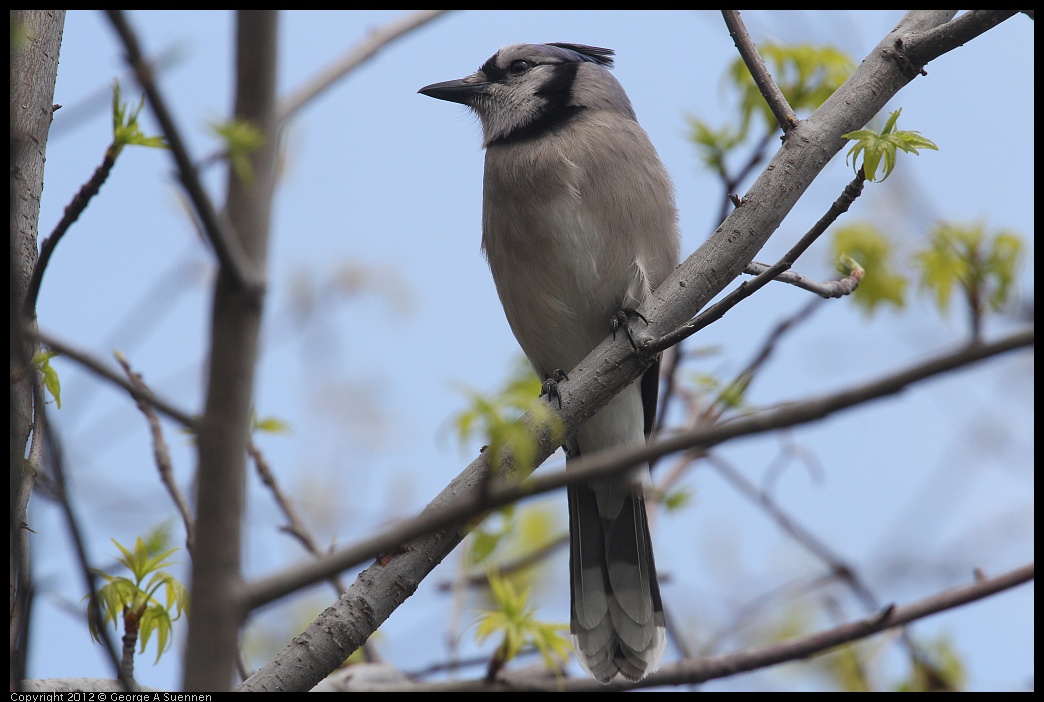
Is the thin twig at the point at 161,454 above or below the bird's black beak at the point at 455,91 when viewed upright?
below

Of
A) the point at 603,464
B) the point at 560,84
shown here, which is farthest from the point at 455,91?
the point at 603,464

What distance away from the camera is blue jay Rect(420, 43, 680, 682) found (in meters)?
3.39

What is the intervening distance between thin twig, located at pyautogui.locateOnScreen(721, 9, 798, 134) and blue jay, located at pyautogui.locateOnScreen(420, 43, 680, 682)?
0.91m

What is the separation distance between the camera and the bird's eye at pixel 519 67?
443 cm

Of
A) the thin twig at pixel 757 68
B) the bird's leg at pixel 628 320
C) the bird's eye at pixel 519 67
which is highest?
the bird's eye at pixel 519 67

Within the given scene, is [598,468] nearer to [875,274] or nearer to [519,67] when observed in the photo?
[875,274]

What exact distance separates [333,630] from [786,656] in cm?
140

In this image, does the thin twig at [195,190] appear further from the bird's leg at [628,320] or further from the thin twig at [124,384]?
the bird's leg at [628,320]

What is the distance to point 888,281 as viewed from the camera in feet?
13.5

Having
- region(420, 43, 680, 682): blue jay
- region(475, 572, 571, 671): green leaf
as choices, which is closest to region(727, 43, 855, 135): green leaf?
region(420, 43, 680, 682): blue jay

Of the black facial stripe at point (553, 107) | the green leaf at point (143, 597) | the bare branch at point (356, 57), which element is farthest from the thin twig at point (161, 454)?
the black facial stripe at point (553, 107)

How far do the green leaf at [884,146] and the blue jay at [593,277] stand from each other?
1.14 meters

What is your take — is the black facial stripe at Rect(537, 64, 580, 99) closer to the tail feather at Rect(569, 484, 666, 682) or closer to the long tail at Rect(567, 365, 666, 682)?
the long tail at Rect(567, 365, 666, 682)

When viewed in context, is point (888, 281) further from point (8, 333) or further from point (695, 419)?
point (8, 333)
